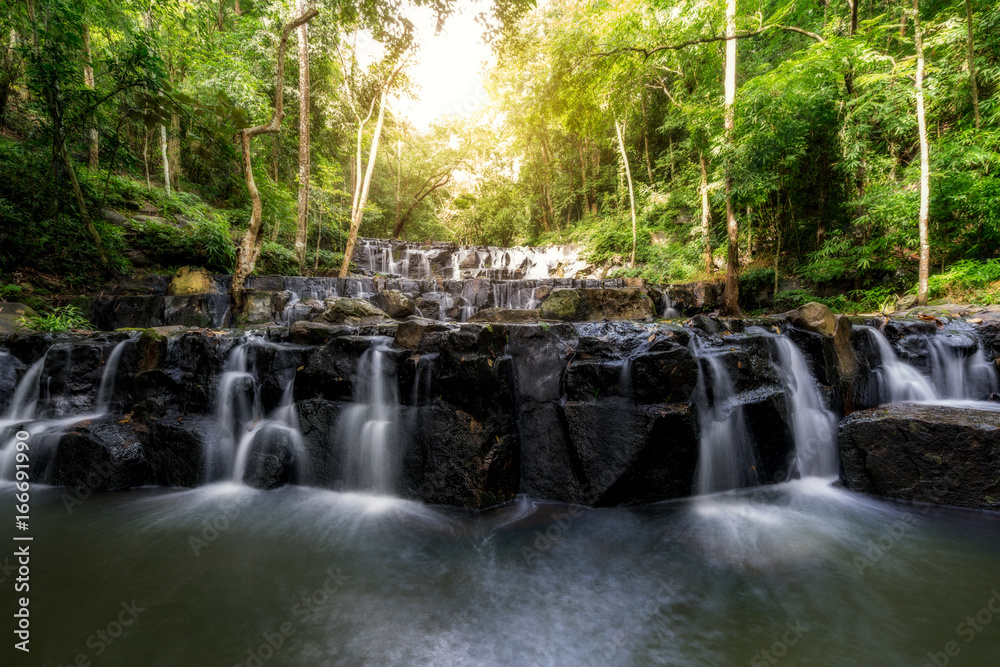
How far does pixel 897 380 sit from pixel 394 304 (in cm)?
862

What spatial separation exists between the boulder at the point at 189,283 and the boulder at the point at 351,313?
3.77 m

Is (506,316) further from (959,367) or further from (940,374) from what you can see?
(959,367)

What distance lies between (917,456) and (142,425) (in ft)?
26.0

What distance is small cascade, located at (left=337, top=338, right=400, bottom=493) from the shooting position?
3678 mm

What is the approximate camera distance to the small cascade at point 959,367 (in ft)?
14.5

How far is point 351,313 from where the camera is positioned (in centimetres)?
688

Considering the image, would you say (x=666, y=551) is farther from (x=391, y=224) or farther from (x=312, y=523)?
(x=391, y=224)

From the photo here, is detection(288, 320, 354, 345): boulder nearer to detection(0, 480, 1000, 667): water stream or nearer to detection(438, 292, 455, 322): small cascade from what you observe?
detection(0, 480, 1000, 667): water stream

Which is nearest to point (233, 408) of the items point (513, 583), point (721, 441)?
point (513, 583)

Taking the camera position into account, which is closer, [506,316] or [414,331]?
[414,331]

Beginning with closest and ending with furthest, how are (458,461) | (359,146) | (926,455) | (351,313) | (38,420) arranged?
(926,455), (458,461), (38,420), (351,313), (359,146)

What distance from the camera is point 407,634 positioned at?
1.95 meters

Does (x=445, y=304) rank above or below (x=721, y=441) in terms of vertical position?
above

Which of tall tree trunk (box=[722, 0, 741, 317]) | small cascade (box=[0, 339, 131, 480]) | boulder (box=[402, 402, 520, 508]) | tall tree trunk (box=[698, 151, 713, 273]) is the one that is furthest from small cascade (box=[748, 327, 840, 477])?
tall tree trunk (box=[698, 151, 713, 273])
